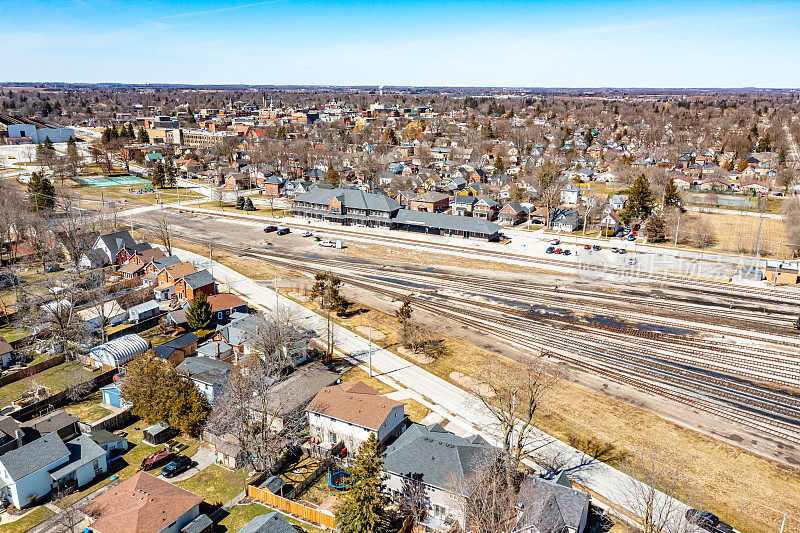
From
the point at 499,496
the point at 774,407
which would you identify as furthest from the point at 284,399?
the point at 774,407

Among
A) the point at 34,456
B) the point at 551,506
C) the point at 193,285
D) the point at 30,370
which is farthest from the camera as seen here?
the point at 193,285

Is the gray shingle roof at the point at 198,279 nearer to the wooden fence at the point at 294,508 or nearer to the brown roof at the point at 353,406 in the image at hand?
the brown roof at the point at 353,406

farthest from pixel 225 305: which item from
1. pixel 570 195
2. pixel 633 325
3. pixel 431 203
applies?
pixel 570 195

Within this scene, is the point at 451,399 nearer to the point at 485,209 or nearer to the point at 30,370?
the point at 30,370

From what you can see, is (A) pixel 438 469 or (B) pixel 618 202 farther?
(B) pixel 618 202

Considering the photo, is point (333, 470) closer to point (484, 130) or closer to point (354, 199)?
point (354, 199)

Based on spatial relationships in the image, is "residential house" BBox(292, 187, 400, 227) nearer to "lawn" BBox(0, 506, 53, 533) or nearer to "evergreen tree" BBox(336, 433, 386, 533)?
"evergreen tree" BBox(336, 433, 386, 533)
